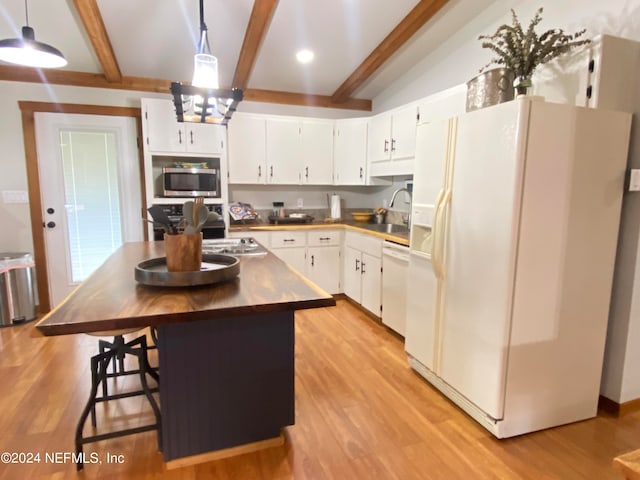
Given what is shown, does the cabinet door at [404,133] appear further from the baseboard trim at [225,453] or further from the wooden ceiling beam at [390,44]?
the baseboard trim at [225,453]

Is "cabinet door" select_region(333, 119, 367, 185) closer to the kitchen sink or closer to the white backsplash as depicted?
the white backsplash

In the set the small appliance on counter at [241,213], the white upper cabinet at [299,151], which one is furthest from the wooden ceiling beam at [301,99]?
the small appliance on counter at [241,213]

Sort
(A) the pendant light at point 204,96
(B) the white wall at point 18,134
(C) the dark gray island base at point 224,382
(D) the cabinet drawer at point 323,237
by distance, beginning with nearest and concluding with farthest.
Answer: (C) the dark gray island base at point 224,382
(A) the pendant light at point 204,96
(B) the white wall at point 18,134
(D) the cabinet drawer at point 323,237

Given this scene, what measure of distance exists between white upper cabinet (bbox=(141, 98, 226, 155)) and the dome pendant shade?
1.57 m

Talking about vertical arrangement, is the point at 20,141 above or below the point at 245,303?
above

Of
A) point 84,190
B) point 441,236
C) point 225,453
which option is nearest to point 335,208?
point 441,236

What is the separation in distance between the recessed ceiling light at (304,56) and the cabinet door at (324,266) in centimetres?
200

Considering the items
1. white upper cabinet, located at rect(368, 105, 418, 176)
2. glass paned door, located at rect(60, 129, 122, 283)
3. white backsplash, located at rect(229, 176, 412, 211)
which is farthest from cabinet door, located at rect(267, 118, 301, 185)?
glass paned door, located at rect(60, 129, 122, 283)

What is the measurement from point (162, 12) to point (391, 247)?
8.91 ft

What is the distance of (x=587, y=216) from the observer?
1.98 metres

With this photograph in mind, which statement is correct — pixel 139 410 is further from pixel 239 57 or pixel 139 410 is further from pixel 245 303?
pixel 239 57

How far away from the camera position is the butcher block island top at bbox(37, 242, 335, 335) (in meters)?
1.26

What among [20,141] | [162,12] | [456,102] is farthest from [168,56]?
[456,102]

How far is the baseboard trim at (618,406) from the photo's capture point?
2191 mm
